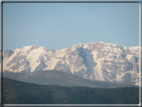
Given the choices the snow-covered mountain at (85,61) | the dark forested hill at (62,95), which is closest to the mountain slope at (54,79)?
the dark forested hill at (62,95)

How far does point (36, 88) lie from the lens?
117 ft

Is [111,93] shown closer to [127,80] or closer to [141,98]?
[141,98]

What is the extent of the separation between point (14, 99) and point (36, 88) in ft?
17.6

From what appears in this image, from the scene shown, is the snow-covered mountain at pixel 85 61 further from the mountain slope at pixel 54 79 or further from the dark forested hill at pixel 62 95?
the dark forested hill at pixel 62 95

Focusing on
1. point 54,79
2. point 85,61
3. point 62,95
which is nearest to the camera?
point 62,95

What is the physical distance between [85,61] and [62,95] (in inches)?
3682

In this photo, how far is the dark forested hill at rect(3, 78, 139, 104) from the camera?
3080cm

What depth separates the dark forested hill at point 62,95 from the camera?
101 ft

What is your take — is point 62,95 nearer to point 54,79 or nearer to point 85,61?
point 54,79

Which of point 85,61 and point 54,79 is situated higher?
point 85,61

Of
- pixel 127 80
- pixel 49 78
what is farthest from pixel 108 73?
pixel 49 78

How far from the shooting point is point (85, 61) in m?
128

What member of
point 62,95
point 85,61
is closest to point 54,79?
point 62,95

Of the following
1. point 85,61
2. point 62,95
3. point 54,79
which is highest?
point 85,61
